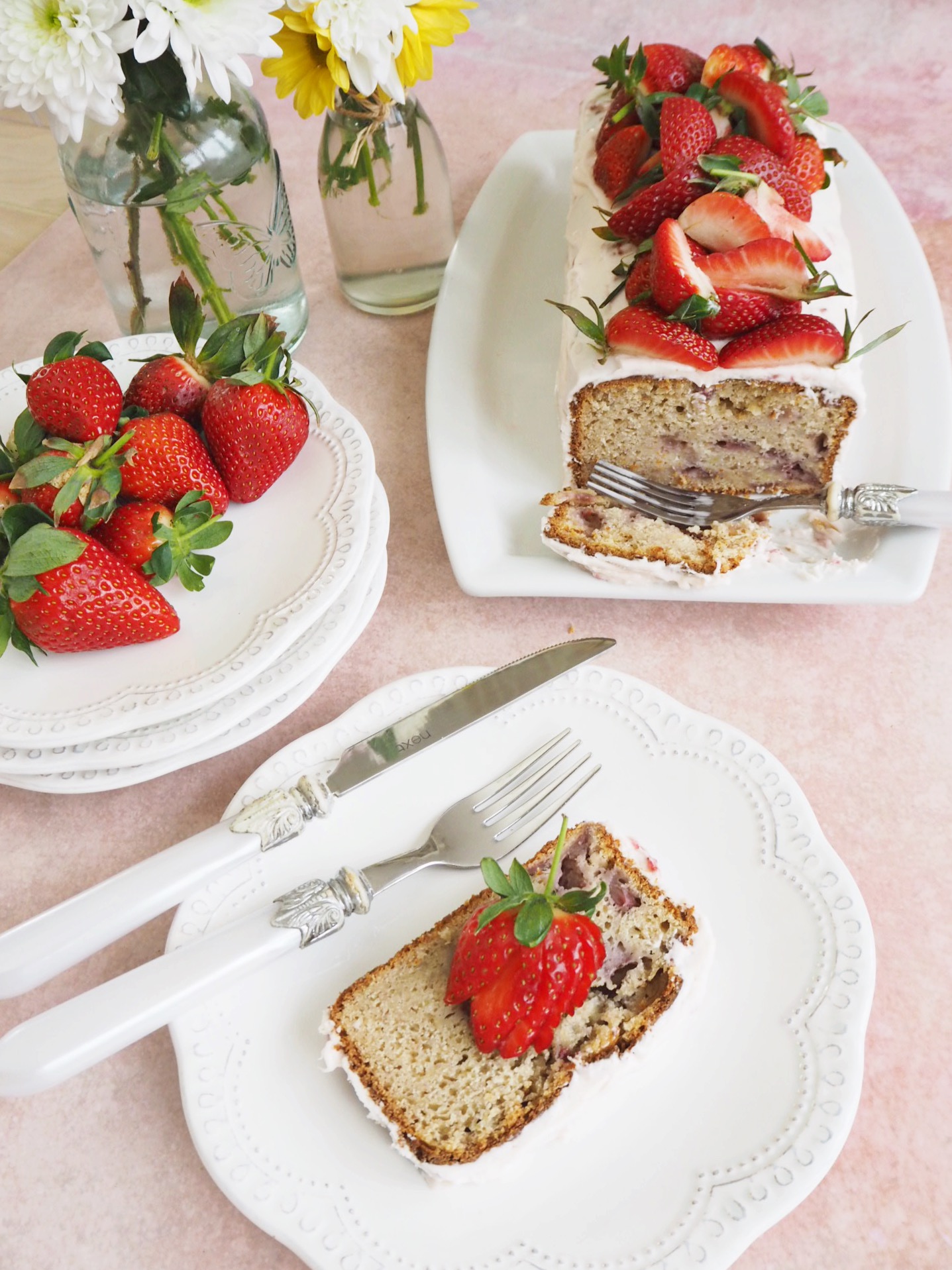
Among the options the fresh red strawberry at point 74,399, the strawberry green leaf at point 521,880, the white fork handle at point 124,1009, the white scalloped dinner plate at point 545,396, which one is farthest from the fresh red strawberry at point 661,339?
the white fork handle at point 124,1009

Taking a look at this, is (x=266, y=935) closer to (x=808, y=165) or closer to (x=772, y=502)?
(x=772, y=502)

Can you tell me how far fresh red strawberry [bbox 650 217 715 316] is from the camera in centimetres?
159

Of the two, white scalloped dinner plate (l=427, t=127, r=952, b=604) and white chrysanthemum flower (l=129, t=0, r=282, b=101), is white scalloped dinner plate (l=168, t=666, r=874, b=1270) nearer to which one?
white scalloped dinner plate (l=427, t=127, r=952, b=604)

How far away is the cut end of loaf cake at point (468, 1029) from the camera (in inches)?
41.8

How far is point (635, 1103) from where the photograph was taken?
1.08m

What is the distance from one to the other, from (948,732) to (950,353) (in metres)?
0.87

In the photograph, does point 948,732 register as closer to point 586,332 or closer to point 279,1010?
point 586,332

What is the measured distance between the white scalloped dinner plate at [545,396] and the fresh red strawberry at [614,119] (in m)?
0.23

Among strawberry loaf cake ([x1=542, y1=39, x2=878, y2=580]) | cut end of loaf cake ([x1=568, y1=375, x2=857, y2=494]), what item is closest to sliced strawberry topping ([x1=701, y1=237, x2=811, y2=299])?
strawberry loaf cake ([x1=542, y1=39, x2=878, y2=580])

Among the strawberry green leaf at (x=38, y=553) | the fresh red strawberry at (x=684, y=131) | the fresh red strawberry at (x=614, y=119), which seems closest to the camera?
the strawberry green leaf at (x=38, y=553)

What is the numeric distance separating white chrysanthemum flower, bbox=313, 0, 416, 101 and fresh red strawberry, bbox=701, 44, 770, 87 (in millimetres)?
728

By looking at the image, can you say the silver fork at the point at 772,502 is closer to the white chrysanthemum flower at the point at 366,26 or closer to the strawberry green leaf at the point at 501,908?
the white chrysanthemum flower at the point at 366,26

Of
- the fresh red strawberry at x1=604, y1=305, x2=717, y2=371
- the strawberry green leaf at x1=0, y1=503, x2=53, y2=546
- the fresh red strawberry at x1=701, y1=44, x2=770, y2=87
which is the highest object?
the fresh red strawberry at x1=701, y1=44, x2=770, y2=87

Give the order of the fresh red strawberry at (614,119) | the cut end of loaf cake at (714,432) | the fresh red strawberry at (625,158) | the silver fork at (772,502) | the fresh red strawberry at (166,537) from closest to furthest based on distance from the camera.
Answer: the fresh red strawberry at (166,537)
the silver fork at (772,502)
the cut end of loaf cake at (714,432)
the fresh red strawberry at (625,158)
the fresh red strawberry at (614,119)
